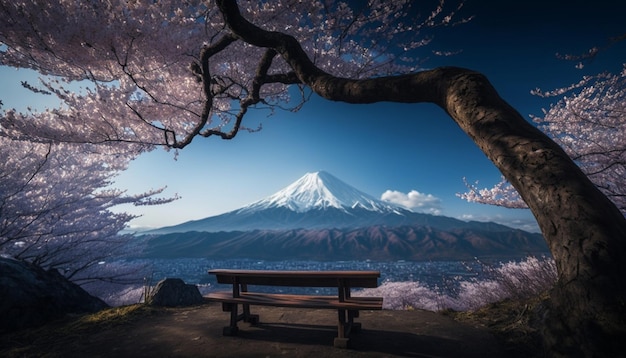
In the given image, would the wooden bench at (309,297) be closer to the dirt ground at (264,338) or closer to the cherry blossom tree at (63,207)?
the dirt ground at (264,338)

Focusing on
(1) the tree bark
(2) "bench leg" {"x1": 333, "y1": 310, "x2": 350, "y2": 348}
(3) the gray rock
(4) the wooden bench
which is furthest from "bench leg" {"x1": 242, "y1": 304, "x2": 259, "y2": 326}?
(1) the tree bark

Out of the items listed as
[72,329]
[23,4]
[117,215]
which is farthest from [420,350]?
[117,215]

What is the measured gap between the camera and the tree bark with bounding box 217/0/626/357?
174cm

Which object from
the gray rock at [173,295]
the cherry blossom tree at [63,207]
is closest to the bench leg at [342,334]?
the gray rock at [173,295]

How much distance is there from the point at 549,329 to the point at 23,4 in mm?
7436

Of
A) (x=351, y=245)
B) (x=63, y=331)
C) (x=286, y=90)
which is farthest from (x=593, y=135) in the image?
(x=351, y=245)

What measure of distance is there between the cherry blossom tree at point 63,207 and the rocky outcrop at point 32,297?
12.4 feet

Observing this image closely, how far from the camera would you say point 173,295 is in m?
5.96

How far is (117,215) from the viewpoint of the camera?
13.5 m

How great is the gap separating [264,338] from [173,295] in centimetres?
329

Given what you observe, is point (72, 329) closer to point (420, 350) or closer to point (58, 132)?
point (58, 132)

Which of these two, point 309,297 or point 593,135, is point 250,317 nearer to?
point 309,297

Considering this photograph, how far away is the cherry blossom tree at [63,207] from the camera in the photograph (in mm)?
9094

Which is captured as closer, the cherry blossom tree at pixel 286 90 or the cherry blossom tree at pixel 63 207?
the cherry blossom tree at pixel 286 90
